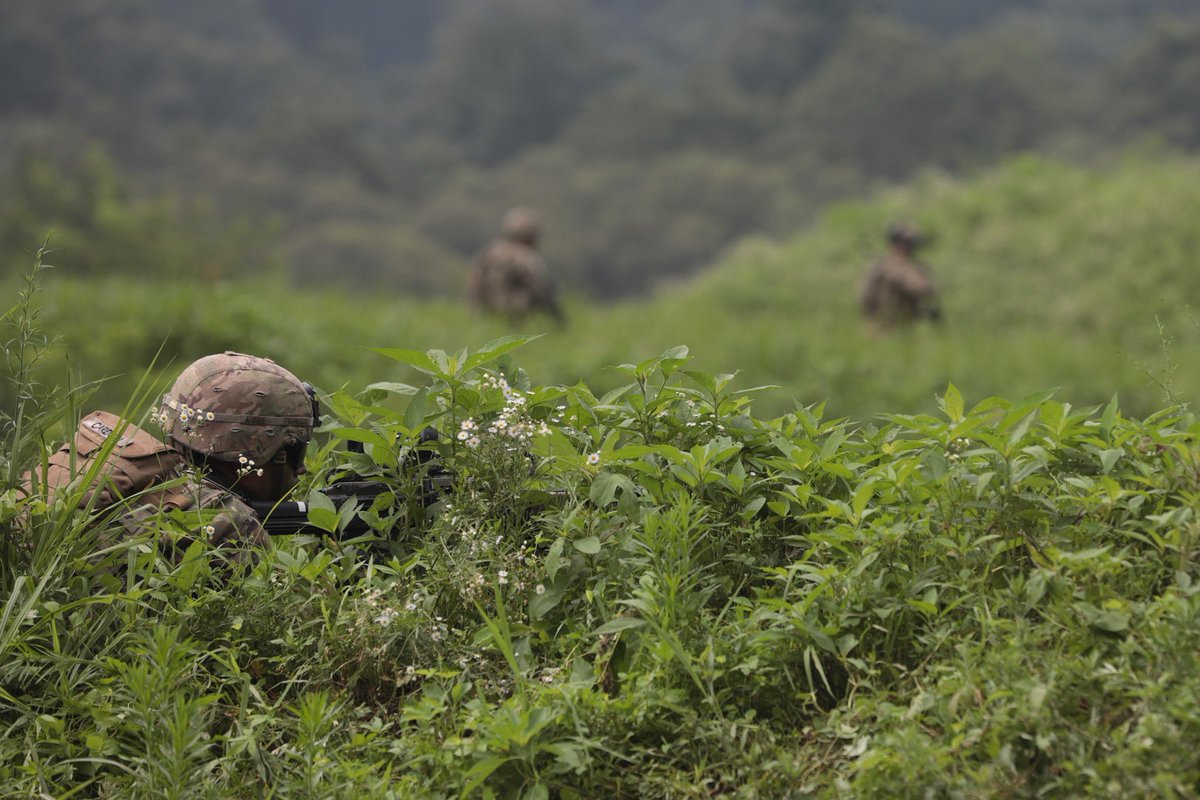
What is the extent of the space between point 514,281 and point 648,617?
13.1 m

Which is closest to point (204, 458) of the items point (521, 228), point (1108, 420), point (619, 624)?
point (619, 624)

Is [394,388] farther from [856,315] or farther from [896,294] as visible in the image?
[856,315]

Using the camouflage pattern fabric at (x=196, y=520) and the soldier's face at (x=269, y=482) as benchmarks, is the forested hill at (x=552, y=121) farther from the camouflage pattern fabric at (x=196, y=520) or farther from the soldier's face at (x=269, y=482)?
the camouflage pattern fabric at (x=196, y=520)

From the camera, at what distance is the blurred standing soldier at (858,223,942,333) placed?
16.2 m

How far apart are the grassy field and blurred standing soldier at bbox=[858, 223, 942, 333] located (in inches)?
513

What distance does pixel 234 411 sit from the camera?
3629 millimetres

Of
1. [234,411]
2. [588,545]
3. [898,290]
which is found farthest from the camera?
[898,290]

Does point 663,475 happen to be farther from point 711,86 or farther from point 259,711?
point 711,86

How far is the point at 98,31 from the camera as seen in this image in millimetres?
50531

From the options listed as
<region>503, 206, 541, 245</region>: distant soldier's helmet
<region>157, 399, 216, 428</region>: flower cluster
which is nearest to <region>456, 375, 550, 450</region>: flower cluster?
<region>157, 399, 216, 428</region>: flower cluster

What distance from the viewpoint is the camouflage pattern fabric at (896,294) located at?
53.0 ft

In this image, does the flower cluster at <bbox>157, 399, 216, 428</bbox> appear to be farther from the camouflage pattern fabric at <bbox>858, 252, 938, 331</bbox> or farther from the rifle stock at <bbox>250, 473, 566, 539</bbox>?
the camouflage pattern fabric at <bbox>858, 252, 938, 331</bbox>

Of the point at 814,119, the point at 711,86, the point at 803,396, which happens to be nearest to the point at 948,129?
the point at 814,119

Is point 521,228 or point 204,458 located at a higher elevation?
point 204,458
